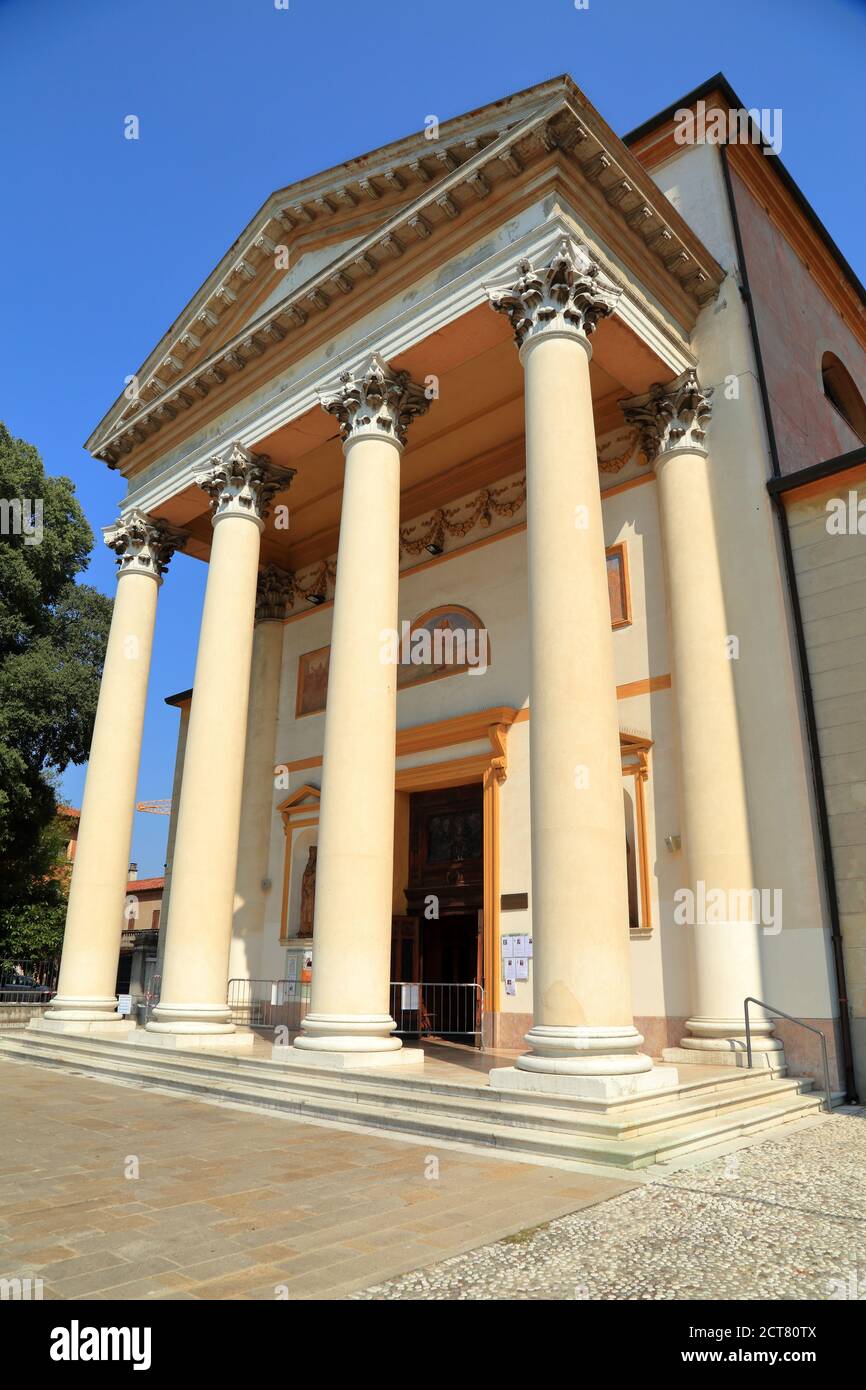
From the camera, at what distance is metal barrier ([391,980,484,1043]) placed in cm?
1476

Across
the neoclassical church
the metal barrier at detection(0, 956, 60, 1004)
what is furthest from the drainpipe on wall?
the metal barrier at detection(0, 956, 60, 1004)

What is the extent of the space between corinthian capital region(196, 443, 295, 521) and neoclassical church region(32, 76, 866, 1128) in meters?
0.06

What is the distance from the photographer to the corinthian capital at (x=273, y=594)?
21172 millimetres

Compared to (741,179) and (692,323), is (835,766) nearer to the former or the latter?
(692,323)

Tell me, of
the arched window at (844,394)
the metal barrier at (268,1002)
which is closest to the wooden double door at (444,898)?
the metal barrier at (268,1002)

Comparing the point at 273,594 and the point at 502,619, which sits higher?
the point at 273,594

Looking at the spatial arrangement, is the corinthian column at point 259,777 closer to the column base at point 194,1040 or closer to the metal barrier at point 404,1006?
the metal barrier at point 404,1006

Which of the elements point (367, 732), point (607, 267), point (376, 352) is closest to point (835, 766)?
point (367, 732)

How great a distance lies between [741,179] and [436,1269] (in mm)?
18369

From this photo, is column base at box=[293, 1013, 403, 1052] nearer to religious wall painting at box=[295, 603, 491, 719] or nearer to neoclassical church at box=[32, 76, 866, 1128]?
neoclassical church at box=[32, 76, 866, 1128]

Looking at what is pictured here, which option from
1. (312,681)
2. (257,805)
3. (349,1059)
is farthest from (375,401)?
(257,805)

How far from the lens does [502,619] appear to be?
16438mm

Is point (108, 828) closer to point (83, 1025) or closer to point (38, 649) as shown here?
point (83, 1025)

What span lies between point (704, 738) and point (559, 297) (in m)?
6.24
